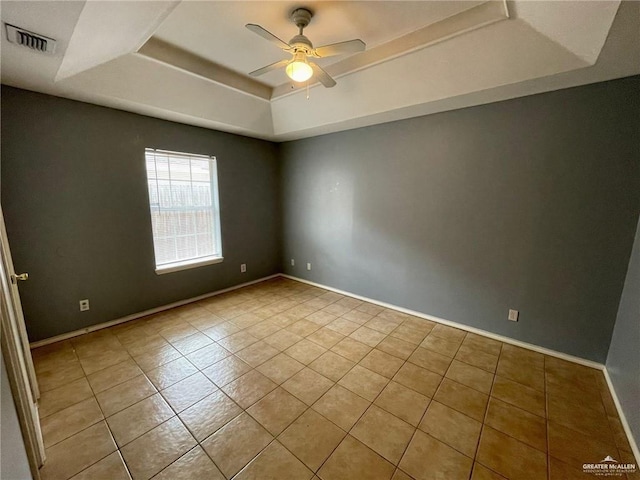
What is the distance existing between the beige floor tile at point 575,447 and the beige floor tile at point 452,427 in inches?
15.2

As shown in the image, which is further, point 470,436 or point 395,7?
point 395,7

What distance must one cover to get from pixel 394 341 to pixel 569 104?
8.33 feet

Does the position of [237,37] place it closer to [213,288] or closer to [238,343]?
[238,343]

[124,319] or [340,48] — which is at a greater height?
Answer: [340,48]

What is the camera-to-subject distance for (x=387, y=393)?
6.22 ft

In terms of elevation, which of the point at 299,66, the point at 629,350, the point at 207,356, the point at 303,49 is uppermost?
the point at 303,49

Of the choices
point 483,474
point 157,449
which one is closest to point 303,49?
point 157,449

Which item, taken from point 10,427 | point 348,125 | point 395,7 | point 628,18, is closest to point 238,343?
point 10,427

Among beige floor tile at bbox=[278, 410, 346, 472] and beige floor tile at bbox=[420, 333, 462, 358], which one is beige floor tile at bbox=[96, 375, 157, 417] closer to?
beige floor tile at bbox=[278, 410, 346, 472]

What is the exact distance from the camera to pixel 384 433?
1573 millimetres

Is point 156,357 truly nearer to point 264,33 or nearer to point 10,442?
point 10,442

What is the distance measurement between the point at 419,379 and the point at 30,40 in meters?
3.46

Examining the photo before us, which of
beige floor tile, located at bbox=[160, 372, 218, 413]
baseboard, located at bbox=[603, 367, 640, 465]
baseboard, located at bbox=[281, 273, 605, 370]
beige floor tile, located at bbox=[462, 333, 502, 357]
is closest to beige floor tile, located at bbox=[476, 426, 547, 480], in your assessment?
baseboard, located at bbox=[603, 367, 640, 465]

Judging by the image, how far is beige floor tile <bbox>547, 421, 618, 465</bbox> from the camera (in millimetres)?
1429
